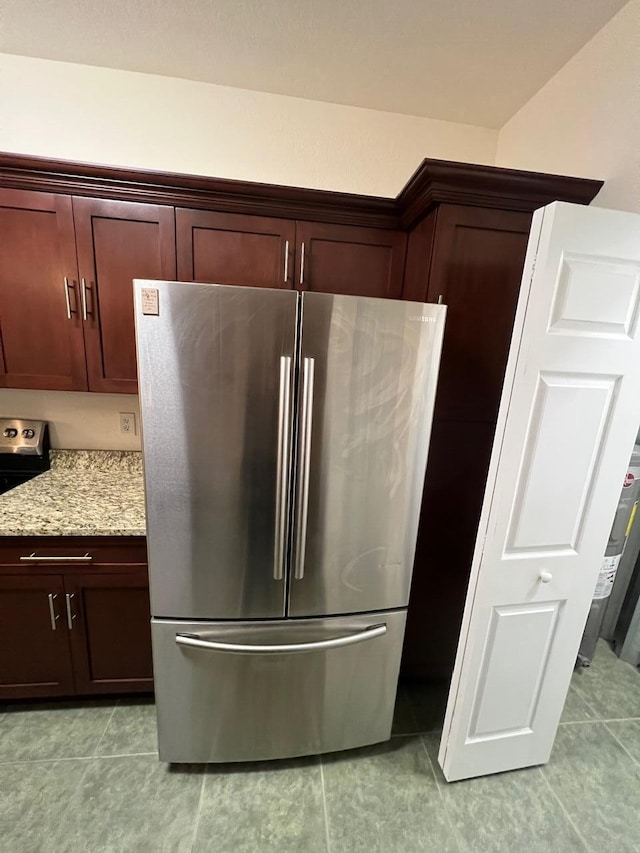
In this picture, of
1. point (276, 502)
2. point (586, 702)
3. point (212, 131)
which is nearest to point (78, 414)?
point (276, 502)

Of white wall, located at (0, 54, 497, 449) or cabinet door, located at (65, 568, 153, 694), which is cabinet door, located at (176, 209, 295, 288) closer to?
white wall, located at (0, 54, 497, 449)

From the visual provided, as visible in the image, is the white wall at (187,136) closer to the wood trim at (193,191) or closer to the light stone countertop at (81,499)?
the light stone countertop at (81,499)

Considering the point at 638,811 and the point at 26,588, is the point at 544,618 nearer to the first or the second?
the point at 638,811

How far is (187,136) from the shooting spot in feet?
5.76

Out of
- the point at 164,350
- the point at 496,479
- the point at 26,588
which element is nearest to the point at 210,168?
the point at 164,350

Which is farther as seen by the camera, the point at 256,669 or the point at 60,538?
the point at 60,538

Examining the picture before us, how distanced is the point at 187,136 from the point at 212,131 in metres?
0.12

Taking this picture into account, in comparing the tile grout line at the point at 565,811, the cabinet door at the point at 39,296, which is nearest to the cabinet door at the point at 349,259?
the cabinet door at the point at 39,296

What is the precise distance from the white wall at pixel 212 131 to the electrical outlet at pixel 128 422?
4.04 ft

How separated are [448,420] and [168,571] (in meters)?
1.19

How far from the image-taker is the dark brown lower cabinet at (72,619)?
1450 millimetres

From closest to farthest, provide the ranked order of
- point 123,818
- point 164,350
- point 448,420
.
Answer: point 164,350 < point 123,818 < point 448,420

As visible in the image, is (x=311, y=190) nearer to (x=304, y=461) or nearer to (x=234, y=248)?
(x=234, y=248)

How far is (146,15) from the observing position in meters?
1.36
